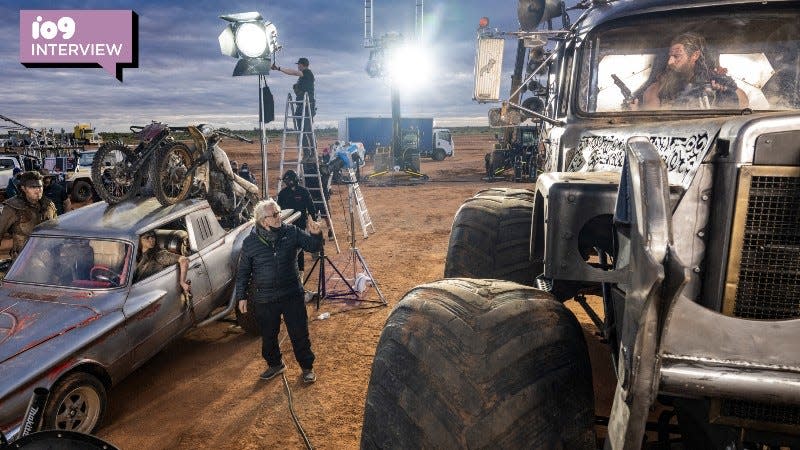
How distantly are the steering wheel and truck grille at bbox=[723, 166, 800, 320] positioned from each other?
4.94 metres

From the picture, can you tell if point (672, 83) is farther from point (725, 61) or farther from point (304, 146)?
point (304, 146)

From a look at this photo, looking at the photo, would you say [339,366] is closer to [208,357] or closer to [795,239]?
[208,357]

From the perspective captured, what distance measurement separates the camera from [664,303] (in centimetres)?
134

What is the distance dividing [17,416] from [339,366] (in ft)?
9.35

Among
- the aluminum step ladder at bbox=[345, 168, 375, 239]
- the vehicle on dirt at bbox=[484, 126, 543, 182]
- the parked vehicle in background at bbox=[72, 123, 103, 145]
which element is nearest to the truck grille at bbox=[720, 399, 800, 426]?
the aluminum step ladder at bbox=[345, 168, 375, 239]

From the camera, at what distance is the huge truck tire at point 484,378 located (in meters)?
1.81

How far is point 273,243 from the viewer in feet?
16.4

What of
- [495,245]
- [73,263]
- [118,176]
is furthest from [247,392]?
[118,176]

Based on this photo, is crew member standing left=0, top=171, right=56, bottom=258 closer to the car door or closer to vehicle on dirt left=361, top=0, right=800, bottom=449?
the car door

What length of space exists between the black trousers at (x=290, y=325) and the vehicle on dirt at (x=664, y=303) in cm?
302

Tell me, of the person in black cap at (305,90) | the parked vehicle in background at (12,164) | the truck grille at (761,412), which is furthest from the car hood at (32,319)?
the parked vehicle in background at (12,164)

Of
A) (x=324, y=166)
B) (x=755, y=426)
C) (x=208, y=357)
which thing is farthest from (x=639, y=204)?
(x=324, y=166)

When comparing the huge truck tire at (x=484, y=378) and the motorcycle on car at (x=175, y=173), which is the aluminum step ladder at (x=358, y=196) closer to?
the motorcycle on car at (x=175, y=173)

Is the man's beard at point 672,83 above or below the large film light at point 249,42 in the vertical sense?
below
